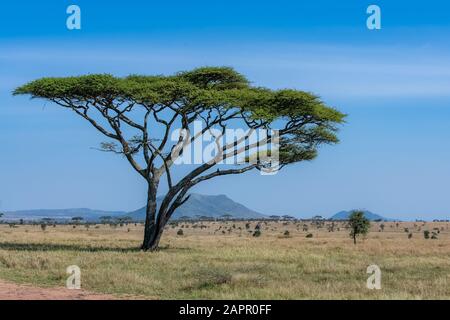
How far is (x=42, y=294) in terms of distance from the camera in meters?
15.0

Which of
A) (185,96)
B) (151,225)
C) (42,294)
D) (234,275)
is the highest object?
(185,96)

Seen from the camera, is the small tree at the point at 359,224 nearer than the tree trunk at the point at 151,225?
No

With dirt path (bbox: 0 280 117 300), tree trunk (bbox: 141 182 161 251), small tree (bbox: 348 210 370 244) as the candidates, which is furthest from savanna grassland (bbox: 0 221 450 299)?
small tree (bbox: 348 210 370 244)

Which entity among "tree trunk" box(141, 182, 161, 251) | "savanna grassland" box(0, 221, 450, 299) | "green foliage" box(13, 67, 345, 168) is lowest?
"savanna grassland" box(0, 221, 450, 299)

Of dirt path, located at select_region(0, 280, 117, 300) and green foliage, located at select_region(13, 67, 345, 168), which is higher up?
green foliage, located at select_region(13, 67, 345, 168)

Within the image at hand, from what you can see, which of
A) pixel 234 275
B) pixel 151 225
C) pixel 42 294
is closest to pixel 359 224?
pixel 151 225

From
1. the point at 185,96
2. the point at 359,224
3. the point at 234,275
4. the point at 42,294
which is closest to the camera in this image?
the point at 42,294

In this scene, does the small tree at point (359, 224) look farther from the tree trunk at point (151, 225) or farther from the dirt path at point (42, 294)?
the dirt path at point (42, 294)

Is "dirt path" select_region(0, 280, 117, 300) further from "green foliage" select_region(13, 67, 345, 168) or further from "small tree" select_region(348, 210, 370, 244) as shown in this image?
"small tree" select_region(348, 210, 370, 244)

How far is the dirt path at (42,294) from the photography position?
1443 cm

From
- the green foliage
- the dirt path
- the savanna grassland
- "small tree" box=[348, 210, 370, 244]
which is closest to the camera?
the dirt path

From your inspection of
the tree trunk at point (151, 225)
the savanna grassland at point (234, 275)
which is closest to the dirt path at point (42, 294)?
the savanna grassland at point (234, 275)

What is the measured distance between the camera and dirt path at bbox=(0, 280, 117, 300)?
14.4 metres

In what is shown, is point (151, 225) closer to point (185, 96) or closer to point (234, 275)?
point (185, 96)
